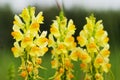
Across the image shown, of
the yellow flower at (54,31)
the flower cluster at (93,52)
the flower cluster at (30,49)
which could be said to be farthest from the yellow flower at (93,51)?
the flower cluster at (30,49)

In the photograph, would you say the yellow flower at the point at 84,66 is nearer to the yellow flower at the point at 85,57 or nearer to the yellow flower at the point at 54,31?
the yellow flower at the point at 85,57

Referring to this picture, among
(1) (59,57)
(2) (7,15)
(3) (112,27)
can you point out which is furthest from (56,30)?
(2) (7,15)

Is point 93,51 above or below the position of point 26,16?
below

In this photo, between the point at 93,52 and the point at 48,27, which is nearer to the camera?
the point at 93,52

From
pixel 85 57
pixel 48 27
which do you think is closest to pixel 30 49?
pixel 85 57

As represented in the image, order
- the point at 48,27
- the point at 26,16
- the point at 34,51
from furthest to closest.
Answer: the point at 48,27, the point at 26,16, the point at 34,51

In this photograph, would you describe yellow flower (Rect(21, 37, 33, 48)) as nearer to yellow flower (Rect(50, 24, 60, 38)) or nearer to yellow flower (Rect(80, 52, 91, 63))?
yellow flower (Rect(50, 24, 60, 38))

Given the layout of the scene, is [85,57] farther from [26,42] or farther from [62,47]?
[26,42]

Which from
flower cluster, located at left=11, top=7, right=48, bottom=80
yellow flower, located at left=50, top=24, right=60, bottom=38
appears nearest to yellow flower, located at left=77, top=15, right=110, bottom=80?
yellow flower, located at left=50, top=24, right=60, bottom=38
